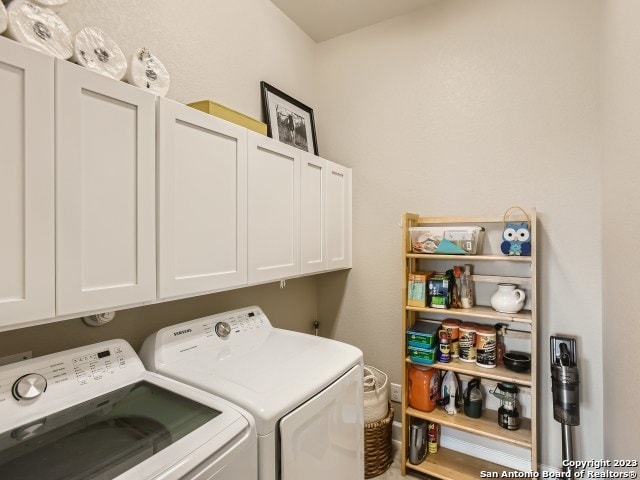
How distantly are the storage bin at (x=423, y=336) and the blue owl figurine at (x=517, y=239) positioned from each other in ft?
2.03

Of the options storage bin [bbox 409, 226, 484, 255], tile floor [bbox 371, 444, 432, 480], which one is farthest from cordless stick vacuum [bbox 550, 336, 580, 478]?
tile floor [bbox 371, 444, 432, 480]

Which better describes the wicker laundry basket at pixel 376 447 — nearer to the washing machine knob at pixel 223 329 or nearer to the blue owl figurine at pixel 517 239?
the washing machine knob at pixel 223 329

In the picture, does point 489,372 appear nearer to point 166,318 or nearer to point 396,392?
point 396,392

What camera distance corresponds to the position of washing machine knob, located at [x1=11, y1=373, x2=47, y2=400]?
95 centimetres

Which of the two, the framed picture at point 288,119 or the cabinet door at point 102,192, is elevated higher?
the framed picture at point 288,119

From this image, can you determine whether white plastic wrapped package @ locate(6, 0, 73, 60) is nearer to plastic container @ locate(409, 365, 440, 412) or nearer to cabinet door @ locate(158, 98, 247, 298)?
cabinet door @ locate(158, 98, 247, 298)

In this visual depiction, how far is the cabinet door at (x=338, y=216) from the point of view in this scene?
7.24ft

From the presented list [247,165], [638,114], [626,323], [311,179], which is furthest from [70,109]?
[626,323]

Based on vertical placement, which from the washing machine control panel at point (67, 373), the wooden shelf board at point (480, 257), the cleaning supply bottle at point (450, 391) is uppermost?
the wooden shelf board at point (480, 257)

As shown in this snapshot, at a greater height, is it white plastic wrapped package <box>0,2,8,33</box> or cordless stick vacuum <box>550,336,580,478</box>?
white plastic wrapped package <box>0,2,8,33</box>

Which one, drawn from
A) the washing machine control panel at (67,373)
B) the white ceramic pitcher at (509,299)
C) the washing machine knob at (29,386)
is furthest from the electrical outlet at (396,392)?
the washing machine knob at (29,386)

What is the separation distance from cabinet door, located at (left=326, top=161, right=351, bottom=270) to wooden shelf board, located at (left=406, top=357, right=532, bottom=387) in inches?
33.3

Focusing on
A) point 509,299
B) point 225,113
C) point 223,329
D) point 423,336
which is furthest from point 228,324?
point 509,299

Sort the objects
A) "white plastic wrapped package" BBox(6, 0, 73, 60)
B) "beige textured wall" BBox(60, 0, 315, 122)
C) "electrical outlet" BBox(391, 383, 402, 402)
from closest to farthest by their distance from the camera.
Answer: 1. "white plastic wrapped package" BBox(6, 0, 73, 60)
2. "beige textured wall" BBox(60, 0, 315, 122)
3. "electrical outlet" BBox(391, 383, 402, 402)
